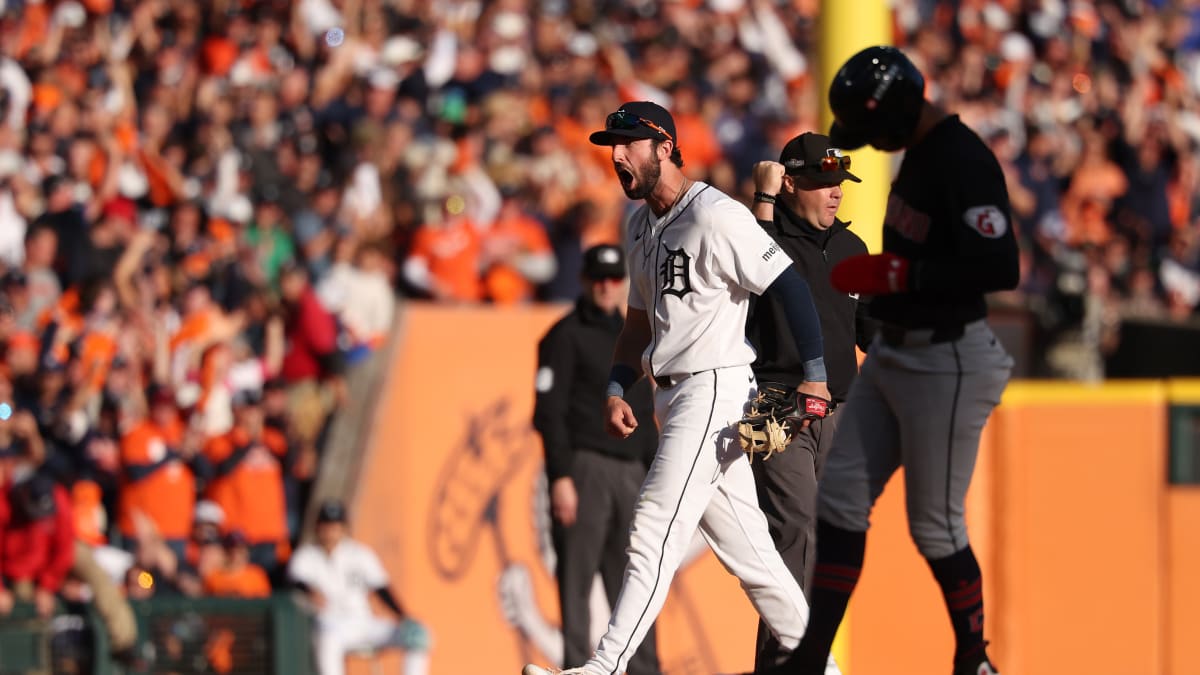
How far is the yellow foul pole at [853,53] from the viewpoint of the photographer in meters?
8.46

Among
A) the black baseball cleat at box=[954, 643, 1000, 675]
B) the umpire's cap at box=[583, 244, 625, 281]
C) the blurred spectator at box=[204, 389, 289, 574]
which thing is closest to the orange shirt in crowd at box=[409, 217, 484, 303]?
the blurred spectator at box=[204, 389, 289, 574]

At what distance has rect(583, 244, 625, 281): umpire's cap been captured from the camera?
866 centimetres

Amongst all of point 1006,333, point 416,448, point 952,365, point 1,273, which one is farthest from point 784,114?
point 952,365

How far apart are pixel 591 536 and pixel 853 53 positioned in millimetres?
2569

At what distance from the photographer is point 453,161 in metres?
14.2

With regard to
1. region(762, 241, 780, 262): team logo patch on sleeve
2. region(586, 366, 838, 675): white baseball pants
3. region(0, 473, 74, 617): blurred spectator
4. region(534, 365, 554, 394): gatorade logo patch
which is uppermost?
region(762, 241, 780, 262): team logo patch on sleeve

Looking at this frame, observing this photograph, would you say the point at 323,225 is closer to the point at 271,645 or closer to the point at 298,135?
the point at 298,135

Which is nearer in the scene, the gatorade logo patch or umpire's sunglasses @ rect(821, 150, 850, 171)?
umpire's sunglasses @ rect(821, 150, 850, 171)

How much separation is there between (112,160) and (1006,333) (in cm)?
728

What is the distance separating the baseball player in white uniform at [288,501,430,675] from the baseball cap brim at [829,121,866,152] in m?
6.81

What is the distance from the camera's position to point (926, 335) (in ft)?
17.8

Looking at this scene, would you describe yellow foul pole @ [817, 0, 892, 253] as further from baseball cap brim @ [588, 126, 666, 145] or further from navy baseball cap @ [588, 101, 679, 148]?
baseball cap brim @ [588, 126, 666, 145]

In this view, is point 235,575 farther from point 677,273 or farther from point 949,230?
point 949,230

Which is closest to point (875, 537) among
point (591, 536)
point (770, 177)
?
point (591, 536)
